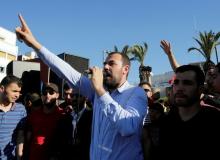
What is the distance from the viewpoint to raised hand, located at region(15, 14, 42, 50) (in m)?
3.68

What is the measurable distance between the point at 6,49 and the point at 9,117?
2063 inches

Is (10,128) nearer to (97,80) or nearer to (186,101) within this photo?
(97,80)

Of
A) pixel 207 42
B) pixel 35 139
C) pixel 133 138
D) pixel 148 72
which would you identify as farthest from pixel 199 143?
pixel 207 42

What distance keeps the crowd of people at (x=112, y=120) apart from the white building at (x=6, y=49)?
47848 mm

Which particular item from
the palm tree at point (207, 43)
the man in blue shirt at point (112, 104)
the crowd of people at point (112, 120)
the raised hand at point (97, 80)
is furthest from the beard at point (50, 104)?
the palm tree at point (207, 43)

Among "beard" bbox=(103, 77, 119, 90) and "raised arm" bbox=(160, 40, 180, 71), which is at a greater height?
"raised arm" bbox=(160, 40, 180, 71)

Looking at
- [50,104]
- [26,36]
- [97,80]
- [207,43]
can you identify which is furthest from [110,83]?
[207,43]

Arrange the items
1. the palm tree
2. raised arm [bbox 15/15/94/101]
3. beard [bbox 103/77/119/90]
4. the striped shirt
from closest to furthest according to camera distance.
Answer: beard [bbox 103/77/119/90]
raised arm [bbox 15/15/94/101]
the striped shirt
the palm tree

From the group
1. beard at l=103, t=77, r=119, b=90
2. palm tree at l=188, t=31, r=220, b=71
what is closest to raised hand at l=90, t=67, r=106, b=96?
beard at l=103, t=77, r=119, b=90

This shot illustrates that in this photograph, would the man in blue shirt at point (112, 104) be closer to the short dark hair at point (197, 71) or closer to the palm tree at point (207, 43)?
the short dark hair at point (197, 71)

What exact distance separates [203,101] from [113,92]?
3.18 feet

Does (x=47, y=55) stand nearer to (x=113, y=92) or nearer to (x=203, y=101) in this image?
(x=113, y=92)

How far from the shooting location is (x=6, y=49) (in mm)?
54719

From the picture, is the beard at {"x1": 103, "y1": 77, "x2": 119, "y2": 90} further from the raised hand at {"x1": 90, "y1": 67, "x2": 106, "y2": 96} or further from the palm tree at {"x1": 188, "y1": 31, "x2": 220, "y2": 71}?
the palm tree at {"x1": 188, "y1": 31, "x2": 220, "y2": 71}
